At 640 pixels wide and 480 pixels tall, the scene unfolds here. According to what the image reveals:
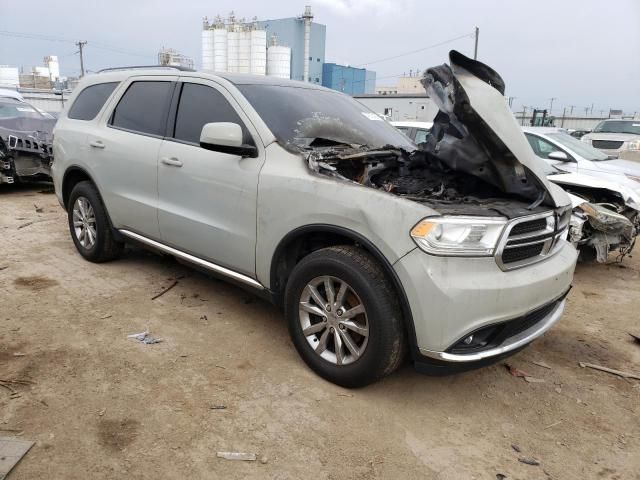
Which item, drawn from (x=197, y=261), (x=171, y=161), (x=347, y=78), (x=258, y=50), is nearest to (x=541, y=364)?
(x=197, y=261)

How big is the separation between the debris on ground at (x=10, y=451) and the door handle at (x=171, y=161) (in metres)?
2.08

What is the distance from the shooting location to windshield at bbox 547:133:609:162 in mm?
7906

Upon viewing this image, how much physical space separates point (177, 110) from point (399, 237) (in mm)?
2305

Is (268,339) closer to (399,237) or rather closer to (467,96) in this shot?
(399,237)

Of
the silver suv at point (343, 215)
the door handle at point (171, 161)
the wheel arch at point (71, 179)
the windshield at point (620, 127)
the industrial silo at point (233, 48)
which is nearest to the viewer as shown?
the silver suv at point (343, 215)

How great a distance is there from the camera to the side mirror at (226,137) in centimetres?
315

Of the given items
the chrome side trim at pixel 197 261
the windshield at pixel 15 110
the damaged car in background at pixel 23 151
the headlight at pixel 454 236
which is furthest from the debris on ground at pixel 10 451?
the windshield at pixel 15 110

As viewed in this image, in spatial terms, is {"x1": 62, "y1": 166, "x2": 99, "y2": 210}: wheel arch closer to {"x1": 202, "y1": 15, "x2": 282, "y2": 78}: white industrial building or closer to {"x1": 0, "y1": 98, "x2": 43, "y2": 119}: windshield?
{"x1": 0, "y1": 98, "x2": 43, "y2": 119}: windshield

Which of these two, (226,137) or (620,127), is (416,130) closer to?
(226,137)

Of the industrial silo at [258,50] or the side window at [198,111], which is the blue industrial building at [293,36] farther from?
the side window at [198,111]

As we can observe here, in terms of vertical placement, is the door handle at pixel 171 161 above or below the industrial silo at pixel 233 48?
below

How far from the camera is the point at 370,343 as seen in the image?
8.96ft

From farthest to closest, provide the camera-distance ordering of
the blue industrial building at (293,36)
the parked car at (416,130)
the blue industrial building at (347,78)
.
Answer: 1. the blue industrial building at (347,78)
2. the blue industrial building at (293,36)
3. the parked car at (416,130)

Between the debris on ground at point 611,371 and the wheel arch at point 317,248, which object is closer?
the wheel arch at point 317,248
